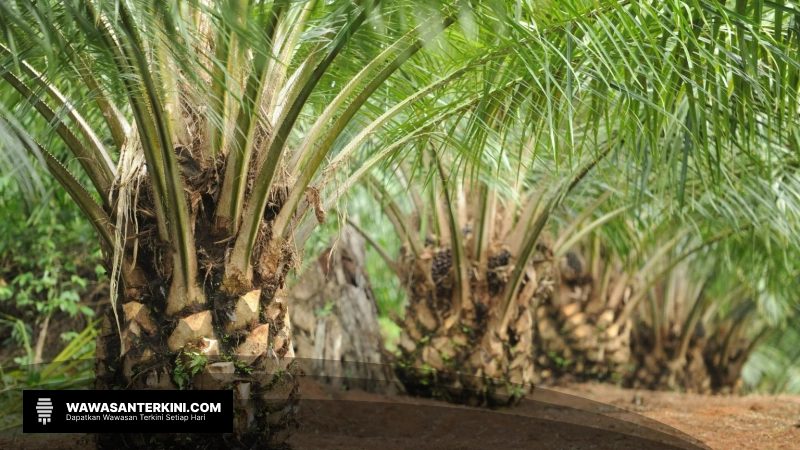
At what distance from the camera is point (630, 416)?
443cm

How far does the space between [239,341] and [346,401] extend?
6.90 ft

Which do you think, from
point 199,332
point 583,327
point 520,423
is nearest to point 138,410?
point 199,332

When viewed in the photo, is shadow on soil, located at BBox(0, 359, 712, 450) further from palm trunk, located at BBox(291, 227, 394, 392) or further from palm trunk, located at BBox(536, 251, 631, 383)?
palm trunk, located at BBox(536, 251, 631, 383)

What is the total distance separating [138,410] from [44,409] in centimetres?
35

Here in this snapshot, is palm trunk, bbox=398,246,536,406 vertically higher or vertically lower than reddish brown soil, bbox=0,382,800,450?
higher

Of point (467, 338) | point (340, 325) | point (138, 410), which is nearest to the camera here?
point (138, 410)

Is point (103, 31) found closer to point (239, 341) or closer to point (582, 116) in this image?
point (239, 341)

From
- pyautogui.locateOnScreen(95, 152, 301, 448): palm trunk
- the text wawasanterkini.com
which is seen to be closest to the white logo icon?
the text wawasanterkini.com

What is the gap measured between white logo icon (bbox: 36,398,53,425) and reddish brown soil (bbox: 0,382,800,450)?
227mm

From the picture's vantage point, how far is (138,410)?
101 inches

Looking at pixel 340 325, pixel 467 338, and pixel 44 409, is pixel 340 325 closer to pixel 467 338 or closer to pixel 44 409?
pixel 467 338

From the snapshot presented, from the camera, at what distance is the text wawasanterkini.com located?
253 cm

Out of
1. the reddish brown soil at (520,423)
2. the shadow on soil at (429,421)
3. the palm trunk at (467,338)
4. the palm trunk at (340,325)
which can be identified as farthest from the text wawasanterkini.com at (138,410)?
the palm trunk at (340,325)

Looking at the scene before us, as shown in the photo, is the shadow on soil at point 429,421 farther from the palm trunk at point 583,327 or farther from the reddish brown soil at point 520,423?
the palm trunk at point 583,327
